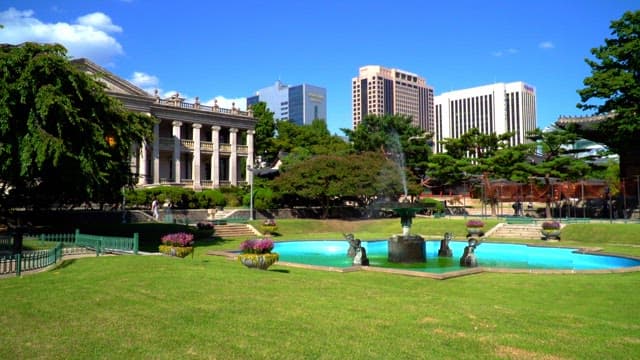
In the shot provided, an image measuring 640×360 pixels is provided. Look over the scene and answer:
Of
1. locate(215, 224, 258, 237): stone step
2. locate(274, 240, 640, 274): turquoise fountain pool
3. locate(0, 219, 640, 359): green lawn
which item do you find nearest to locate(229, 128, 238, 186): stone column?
locate(215, 224, 258, 237): stone step

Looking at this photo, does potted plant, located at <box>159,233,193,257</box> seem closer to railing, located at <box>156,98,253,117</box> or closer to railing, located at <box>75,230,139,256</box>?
railing, located at <box>75,230,139,256</box>

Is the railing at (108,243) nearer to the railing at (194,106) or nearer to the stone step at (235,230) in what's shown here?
the stone step at (235,230)

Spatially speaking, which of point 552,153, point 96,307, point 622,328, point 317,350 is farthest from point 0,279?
point 552,153

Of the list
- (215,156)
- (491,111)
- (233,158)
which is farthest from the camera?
(491,111)

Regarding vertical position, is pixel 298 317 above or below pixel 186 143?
below

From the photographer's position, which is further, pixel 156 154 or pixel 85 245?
pixel 156 154

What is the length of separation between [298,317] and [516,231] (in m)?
28.2

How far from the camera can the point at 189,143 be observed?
60562 mm

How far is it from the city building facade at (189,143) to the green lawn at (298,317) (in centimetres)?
3913

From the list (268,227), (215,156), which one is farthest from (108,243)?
(215,156)

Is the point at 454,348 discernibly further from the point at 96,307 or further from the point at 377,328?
the point at 96,307

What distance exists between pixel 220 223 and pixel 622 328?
32839 mm

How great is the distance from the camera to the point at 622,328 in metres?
9.47

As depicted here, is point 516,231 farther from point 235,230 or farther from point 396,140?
point 396,140
